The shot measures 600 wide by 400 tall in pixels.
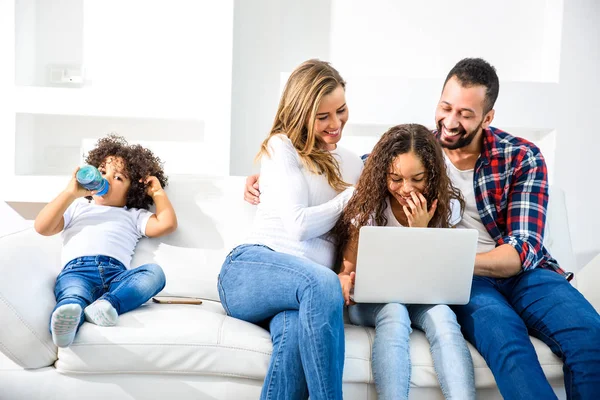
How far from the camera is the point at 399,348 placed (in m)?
1.74

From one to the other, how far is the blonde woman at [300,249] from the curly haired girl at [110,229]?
1.04ft

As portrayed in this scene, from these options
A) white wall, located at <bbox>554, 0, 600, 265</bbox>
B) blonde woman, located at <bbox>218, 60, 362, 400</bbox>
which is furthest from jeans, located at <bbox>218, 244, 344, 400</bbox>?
white wall, located at <bbox>554, 0, 600, 265</bbox>

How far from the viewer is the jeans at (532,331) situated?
1.66 meters

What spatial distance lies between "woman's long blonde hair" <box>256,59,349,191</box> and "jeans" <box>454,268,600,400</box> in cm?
57

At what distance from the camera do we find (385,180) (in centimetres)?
199

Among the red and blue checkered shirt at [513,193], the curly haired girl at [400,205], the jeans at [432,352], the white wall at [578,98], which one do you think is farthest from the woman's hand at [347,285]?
the white wall at [578,98]

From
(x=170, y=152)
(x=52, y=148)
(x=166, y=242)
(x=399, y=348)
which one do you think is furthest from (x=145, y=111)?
(x=399, y=348)

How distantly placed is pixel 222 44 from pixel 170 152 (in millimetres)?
651

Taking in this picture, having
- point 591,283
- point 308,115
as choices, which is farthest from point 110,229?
point 591,283

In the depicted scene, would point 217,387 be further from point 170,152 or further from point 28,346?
point 170,152

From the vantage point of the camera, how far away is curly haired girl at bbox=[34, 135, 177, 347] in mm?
1943

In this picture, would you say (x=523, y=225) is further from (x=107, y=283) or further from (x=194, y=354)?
(x=107, y=283)

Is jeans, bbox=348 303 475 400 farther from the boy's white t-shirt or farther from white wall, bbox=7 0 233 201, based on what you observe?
white wall, bbox=7 0 233 201

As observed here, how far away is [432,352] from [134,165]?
1255 mm
